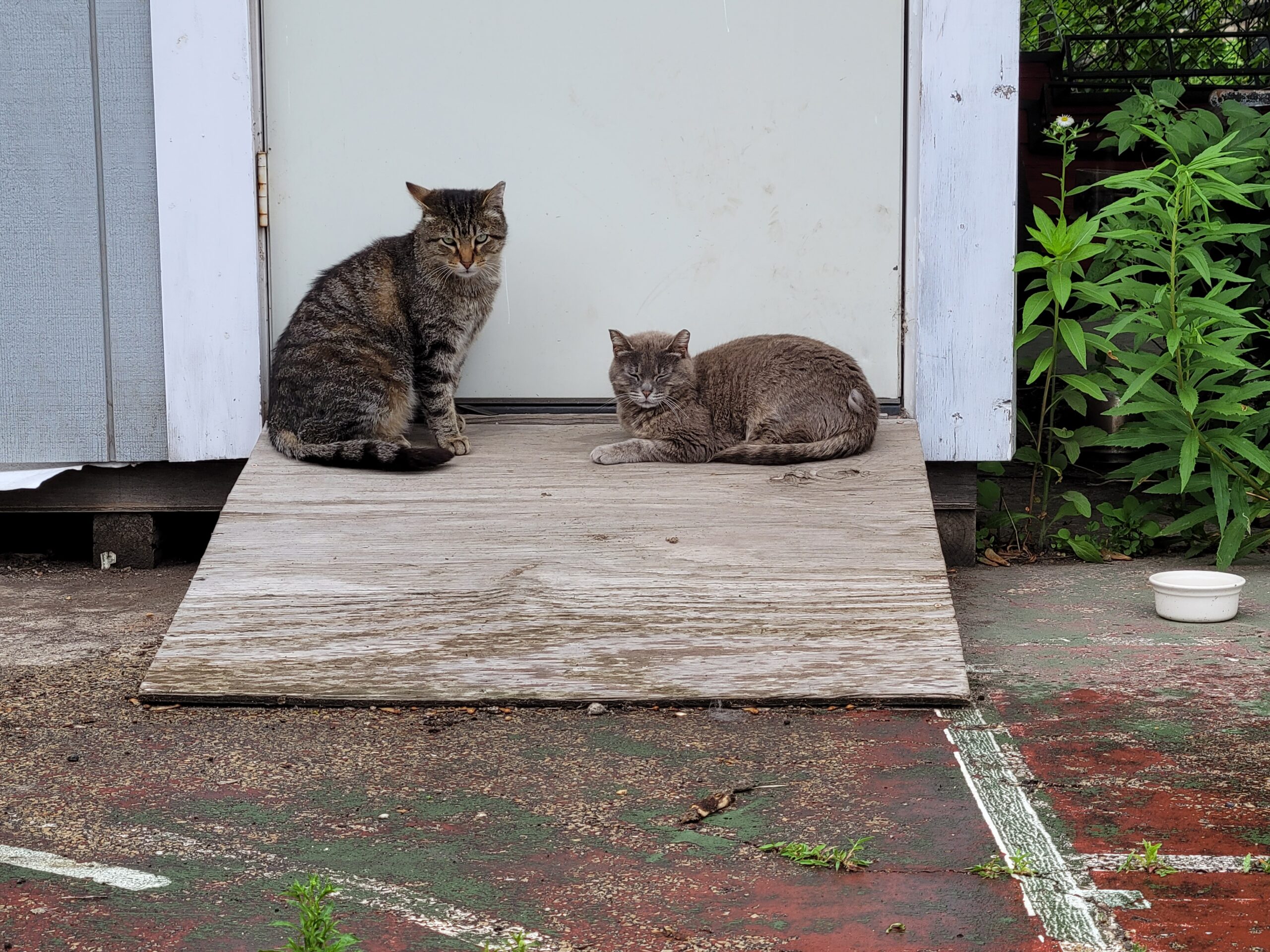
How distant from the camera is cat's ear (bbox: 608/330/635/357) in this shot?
4695 mm

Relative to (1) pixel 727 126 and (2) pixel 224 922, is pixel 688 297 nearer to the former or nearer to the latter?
(1) pixel 727 126

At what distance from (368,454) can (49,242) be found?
1.59 meters

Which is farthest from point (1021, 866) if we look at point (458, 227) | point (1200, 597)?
point (458, 227)

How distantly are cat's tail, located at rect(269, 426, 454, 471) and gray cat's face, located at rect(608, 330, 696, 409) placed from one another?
0.72 meters

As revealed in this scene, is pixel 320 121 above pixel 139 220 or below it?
above

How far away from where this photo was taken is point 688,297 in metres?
5.01

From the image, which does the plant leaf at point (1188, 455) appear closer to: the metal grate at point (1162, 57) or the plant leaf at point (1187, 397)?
the plant leaf at point (1187, 397)

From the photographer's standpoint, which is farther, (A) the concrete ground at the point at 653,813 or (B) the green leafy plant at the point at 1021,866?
(B) the green leafy plant at the point at 1021,866

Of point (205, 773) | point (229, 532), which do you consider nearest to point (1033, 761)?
point (205, 773)

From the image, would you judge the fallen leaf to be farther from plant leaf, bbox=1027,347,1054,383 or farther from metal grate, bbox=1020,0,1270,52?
metal grate, bbox=1020,0,1270,52

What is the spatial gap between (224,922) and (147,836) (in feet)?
1.46

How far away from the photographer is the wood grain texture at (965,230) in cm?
464

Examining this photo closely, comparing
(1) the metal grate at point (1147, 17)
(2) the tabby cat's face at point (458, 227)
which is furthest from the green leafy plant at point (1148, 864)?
(1) the metal grate at point (1147, 17)

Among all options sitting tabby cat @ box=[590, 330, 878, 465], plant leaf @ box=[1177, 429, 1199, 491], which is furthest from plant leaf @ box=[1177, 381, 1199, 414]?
sitting tabby cat @ box=[590, 330, 878, 465]
